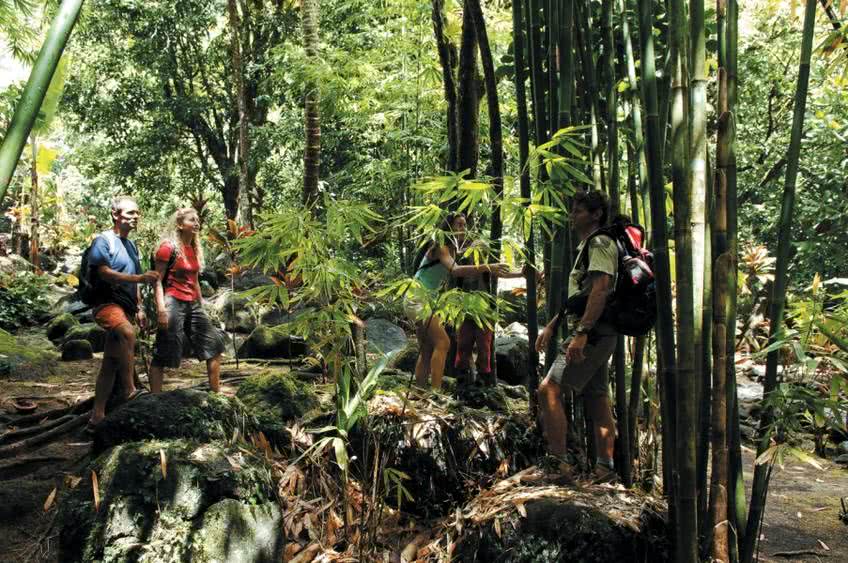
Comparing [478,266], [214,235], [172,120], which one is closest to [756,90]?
[214,235]

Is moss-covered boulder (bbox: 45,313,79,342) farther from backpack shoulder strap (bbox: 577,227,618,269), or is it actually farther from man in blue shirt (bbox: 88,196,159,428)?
backpack shoulder strap (bbox: 577,227,618,269)

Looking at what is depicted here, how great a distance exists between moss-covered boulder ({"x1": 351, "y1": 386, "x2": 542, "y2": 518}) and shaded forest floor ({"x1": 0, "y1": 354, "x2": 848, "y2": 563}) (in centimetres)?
131

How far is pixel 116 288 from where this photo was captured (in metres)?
4.20

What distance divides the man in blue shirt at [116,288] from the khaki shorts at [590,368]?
7.95 feet

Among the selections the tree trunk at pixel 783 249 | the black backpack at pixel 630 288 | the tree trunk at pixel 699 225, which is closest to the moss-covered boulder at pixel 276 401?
the black backpack at pixel 630 288

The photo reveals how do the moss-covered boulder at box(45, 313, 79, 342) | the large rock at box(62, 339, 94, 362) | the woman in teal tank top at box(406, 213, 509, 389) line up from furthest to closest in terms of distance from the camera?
the moss-covered boulder at box(45, 313, 79, 342) < the large rock at box(62, 339, 94, 362) < the woman in teal tank top at box(406, 213, 509, 389)

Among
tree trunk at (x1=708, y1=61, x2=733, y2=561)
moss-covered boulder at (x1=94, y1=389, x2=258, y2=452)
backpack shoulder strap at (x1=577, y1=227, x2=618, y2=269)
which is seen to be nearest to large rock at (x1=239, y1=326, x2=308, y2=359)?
moss-covered boulder at (x1=94, y1=389, x2=258, y2=452)

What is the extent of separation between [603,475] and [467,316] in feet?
4.71

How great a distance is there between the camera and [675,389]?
2625 millimetres

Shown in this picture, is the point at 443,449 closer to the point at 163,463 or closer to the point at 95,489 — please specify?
the point at 163,463

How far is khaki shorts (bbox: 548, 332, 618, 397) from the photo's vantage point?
128 inches

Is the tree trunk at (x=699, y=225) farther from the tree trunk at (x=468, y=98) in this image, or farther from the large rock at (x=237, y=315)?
the large rock at (x=237, y=315)

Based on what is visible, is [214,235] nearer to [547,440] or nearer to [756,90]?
[547,440]

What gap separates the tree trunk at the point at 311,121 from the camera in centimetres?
576
